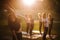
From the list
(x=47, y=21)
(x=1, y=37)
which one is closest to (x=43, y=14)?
(x=47, y=21)

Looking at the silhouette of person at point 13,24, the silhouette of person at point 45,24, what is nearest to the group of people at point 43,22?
the silhouette of person at point 45,24

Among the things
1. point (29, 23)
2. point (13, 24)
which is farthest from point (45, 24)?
point (13, 24)

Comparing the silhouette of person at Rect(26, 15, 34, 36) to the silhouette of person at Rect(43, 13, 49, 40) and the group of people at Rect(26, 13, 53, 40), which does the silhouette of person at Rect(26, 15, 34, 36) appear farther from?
the silhouette of person at Rect(43, 13, 49, 40)

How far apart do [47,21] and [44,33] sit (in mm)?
197

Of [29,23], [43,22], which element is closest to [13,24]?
[29,23]

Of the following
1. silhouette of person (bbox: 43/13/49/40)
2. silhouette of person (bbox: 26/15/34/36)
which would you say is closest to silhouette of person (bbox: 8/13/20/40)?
silhouette of person (bbox: 26/15/34/36)

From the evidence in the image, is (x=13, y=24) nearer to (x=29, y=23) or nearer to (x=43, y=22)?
(x=29, y=23)

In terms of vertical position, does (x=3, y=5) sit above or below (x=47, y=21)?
above

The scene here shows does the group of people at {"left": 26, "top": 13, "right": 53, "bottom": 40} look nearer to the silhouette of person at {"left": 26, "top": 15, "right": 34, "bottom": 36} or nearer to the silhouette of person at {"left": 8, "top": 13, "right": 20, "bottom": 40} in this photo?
the silhouette of person at {"left": 26, "top": 15, "right": 34, "bottom": 36}

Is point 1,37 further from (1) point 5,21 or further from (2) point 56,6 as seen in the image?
(2) point 56,6

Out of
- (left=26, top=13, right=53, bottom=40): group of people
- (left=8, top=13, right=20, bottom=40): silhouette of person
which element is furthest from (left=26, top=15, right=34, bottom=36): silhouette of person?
(left=8, top=13, right=20, bottom=40): silhouette of person

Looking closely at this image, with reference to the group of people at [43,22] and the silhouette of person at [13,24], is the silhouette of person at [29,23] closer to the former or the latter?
the group of people at [43,22]

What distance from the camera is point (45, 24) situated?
169 inches

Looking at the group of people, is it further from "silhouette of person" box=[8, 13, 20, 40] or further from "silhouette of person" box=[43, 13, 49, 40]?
"silhouette of person" box=[8, 13, 20, 40]
